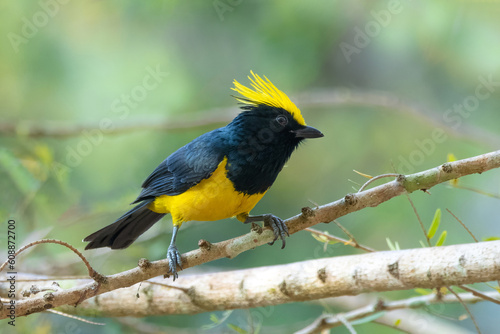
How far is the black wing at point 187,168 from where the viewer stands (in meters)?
2.67

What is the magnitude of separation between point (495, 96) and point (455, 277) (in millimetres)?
3827

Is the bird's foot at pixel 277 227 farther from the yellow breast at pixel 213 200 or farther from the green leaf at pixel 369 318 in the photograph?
the green leaf at pixel 369 318

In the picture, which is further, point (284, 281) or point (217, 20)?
point (217, 20)

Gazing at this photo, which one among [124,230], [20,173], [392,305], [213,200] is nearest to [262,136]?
[213,200]

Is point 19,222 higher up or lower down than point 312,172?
lower down

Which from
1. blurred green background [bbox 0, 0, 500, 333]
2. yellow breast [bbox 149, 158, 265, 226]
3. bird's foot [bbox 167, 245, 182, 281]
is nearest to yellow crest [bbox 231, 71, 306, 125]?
yellow breast [bbox 149, 158, 265, 226]

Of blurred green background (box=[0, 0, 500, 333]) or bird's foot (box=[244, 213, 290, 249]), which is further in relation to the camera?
blurred green background (box=[0, 0, 500, 333])

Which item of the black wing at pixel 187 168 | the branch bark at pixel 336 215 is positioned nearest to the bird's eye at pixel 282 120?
the black wing at pixel 187 168

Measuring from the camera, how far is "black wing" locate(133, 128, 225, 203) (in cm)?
267

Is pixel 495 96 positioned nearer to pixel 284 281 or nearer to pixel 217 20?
pixel 217 20

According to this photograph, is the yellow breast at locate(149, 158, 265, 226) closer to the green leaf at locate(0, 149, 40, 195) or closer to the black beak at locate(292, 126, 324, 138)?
the black beak at locate(292, 126, 324, 138)

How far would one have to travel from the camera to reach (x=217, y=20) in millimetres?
5340

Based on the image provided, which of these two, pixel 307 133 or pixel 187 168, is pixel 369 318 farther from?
pixel 187 168

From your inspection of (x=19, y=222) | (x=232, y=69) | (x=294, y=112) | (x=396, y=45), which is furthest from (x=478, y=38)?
(x=19, y=222)
